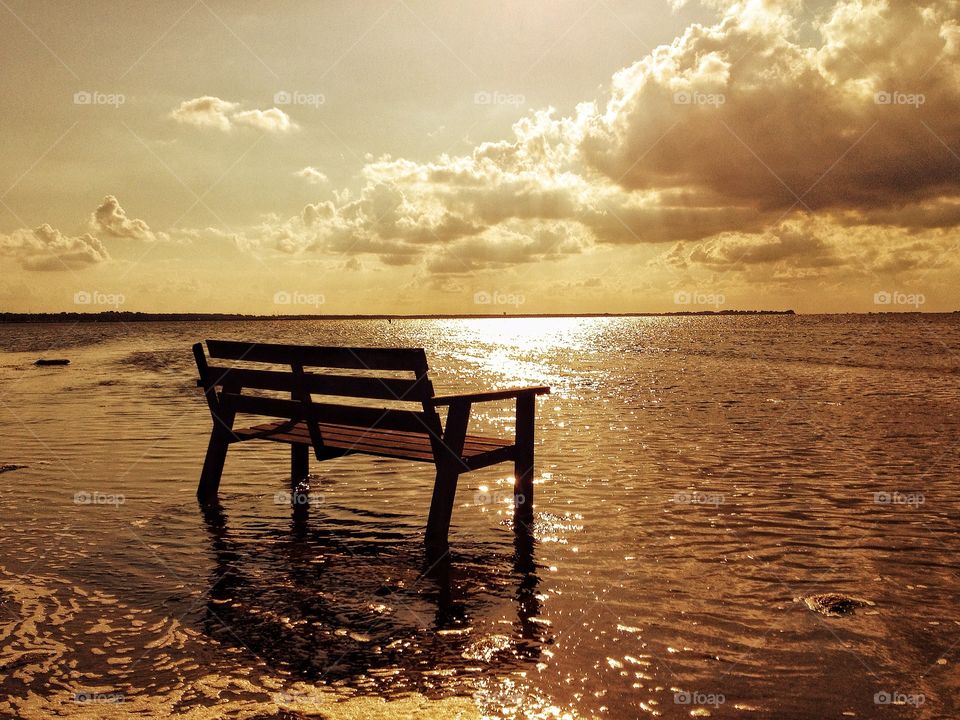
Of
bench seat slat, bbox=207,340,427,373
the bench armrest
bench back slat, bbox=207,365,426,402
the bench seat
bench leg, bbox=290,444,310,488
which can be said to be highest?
bench seat slat, bbox=207,340,427,373

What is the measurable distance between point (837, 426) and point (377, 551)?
12.2m

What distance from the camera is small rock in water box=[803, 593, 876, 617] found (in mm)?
5102

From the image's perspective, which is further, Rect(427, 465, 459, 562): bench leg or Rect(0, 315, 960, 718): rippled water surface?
Rect(427, 465, 459, 562): bench leg

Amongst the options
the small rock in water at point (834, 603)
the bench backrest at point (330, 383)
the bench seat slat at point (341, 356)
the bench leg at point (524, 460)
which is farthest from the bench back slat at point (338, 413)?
the small rock in water at point (834, 603)

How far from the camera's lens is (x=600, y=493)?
881 cm

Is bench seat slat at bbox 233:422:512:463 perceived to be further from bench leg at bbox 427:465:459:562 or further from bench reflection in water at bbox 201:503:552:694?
bench reflection in water at bbox 201:503:552:694

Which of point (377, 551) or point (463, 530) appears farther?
point (463, 530)

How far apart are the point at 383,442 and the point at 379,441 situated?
0.06 m

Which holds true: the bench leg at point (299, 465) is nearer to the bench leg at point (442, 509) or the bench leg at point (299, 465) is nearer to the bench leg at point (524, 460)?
the bench leg at point (524, 460)

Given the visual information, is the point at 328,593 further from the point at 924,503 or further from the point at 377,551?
the point at 924,503

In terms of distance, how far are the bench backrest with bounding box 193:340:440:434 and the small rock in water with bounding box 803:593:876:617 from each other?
3.25 m

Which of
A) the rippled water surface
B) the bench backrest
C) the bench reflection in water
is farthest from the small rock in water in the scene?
the bench backrest

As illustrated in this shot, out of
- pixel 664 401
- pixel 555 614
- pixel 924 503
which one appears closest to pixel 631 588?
pixel 555 614

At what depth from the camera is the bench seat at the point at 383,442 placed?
6.64 m
